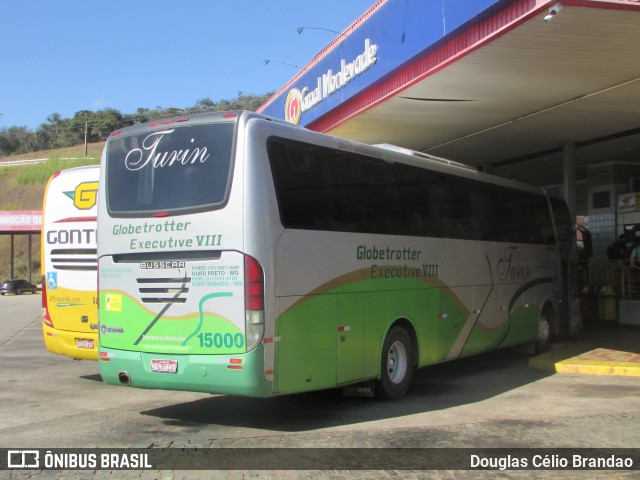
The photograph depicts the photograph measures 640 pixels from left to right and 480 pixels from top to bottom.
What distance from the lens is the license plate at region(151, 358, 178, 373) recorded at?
7.36 meters

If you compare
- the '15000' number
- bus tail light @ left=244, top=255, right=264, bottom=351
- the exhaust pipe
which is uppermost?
bus tail light @ left=244, top=255, right=264, bottom=351

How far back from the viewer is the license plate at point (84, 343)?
10.4 meters

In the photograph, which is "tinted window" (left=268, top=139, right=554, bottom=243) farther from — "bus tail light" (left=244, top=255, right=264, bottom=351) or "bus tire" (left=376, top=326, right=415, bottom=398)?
"bus tire" (left=376, top=326, right=415, bottom=398)

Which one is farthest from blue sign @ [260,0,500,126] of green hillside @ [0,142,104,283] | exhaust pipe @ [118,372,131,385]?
green hillside @ [0,142,104,283]

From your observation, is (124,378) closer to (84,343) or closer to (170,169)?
(170,169)

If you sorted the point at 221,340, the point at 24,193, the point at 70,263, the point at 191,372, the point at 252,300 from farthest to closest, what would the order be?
the point at 24,193
the point at 70,263
the point at 191,372
the point at 221,340
the point at 252,300

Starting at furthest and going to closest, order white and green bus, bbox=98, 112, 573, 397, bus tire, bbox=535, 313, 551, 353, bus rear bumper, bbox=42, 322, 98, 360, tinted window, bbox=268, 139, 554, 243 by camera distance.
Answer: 1. bus tire, bbox=535, 313, 551, 353
2. bus rear bumper, bbox=42, 322, 98, 360
3. tinted window, bbox=268, 139, 554, 243
4. white and green bus, bbox=98, 112, 573, 397

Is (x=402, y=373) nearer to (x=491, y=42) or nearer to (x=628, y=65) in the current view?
(x=491, y=42)

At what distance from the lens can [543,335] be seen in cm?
1427

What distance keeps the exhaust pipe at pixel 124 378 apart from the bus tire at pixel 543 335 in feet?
30.1

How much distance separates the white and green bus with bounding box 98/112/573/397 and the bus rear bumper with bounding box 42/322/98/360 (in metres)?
2.47

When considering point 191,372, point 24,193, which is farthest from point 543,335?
point 24,193

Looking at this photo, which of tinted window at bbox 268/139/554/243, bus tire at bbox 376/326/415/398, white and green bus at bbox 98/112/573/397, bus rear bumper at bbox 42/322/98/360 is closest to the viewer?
white and green bus at bbox 98/112/573/397

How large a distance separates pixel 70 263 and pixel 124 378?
12.2 feet
